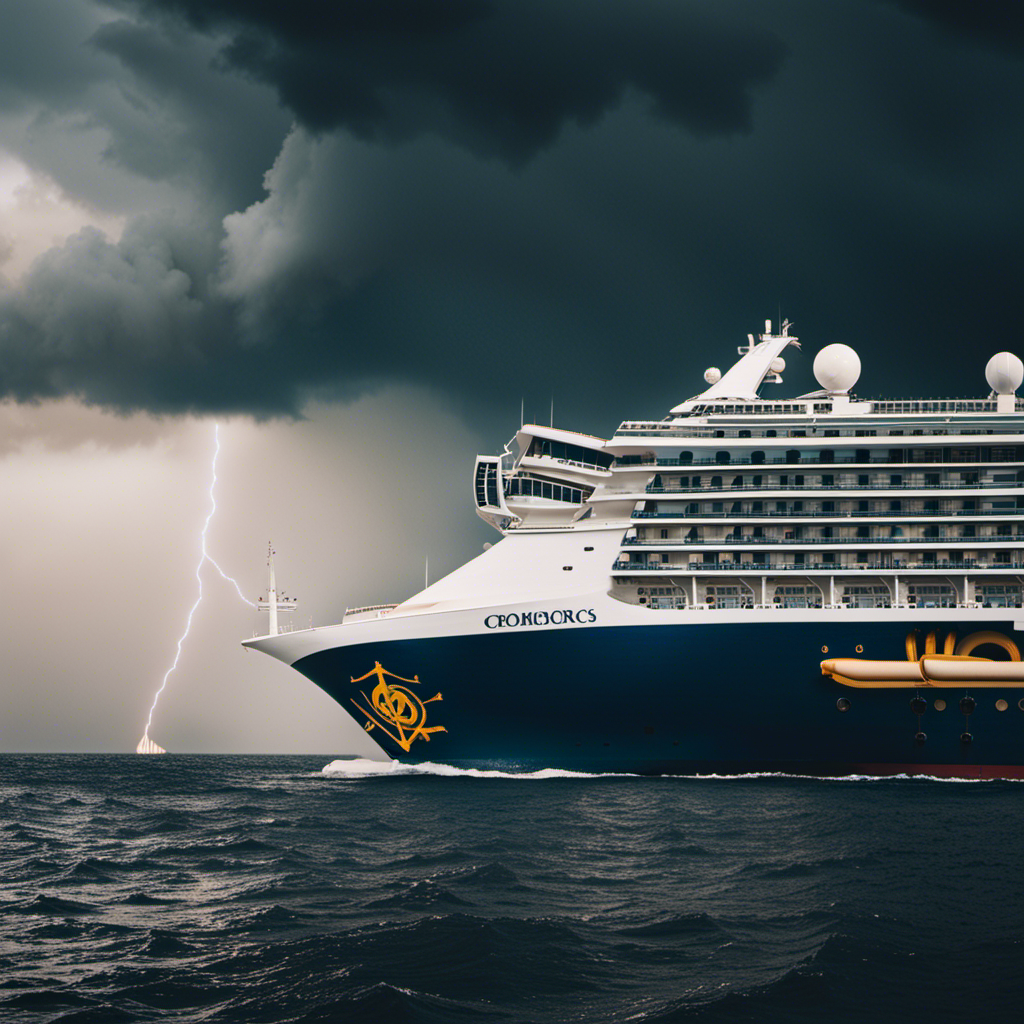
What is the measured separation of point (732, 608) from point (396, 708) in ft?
38.7

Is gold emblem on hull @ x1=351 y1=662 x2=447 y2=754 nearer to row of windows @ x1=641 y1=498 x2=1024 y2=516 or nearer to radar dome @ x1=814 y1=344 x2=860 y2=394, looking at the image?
row of windows @ x1=641 y1=498 x2=1024 y2=516

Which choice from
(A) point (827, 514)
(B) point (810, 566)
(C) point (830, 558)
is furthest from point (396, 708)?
(A) point (827, 514)

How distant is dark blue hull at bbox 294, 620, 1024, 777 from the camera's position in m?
32.4

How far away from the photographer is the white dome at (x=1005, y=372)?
37.1 metres

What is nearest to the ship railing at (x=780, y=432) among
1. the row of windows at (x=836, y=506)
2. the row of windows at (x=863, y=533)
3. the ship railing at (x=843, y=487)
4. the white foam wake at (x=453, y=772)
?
the ship railing at (x=843, y=487)

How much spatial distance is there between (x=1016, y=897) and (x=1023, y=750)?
55.0 feet

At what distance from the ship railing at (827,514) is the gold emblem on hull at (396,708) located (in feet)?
32.5

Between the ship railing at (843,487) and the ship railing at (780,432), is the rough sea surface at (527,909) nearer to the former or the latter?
the ship railing at (843,487)

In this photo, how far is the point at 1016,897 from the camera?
17.5 m

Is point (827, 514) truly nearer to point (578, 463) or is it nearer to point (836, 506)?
point (836, 506)

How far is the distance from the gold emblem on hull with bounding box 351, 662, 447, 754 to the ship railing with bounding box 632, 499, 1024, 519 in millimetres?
9903

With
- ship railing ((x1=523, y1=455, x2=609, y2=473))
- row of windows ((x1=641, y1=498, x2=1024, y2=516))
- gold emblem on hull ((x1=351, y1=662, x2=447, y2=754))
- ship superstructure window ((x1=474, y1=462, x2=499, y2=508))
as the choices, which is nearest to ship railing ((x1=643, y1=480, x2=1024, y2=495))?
row of windows ((x1=641, y1=498, x2=1024, y2=516))

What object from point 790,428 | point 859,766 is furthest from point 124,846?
point 790,428

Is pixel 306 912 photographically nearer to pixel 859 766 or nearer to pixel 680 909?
pixel 680 909
